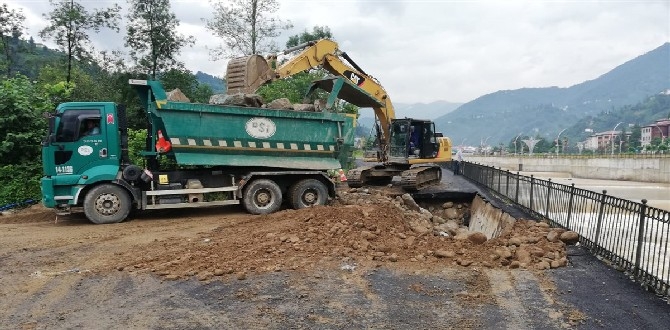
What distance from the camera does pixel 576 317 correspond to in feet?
15.0

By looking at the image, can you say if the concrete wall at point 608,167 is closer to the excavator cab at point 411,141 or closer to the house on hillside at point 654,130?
the excavator cab at point 411,141

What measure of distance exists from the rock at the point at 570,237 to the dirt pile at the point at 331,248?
3.8 inches

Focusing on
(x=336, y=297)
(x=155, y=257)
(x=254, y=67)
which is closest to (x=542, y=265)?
(x=336, y=297)

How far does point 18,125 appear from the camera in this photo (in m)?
12.1

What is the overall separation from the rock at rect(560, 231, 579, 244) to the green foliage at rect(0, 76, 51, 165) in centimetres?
1259

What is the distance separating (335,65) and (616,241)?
26.7 ft

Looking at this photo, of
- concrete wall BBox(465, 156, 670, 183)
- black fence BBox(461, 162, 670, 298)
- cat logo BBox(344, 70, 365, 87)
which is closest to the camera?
black fence BBox(461, 162, 670, 298)

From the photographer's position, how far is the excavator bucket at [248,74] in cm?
1075

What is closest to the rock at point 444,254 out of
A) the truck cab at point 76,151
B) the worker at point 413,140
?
the truck cab at point 76,151

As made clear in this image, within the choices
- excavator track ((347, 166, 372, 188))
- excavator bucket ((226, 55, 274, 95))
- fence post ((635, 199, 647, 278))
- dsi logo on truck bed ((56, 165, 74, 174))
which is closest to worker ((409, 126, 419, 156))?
excavator track ((347, 166, 372, 188))

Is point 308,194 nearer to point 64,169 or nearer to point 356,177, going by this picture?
point 356,177

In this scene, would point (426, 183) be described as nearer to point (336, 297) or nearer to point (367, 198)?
point (367, 198)

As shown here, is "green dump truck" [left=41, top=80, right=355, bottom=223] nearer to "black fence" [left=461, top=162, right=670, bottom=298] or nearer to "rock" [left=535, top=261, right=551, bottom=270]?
"black fence" [left=461, top=162, right=670, bottom=298]

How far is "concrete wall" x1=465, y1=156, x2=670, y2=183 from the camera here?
33.6m
